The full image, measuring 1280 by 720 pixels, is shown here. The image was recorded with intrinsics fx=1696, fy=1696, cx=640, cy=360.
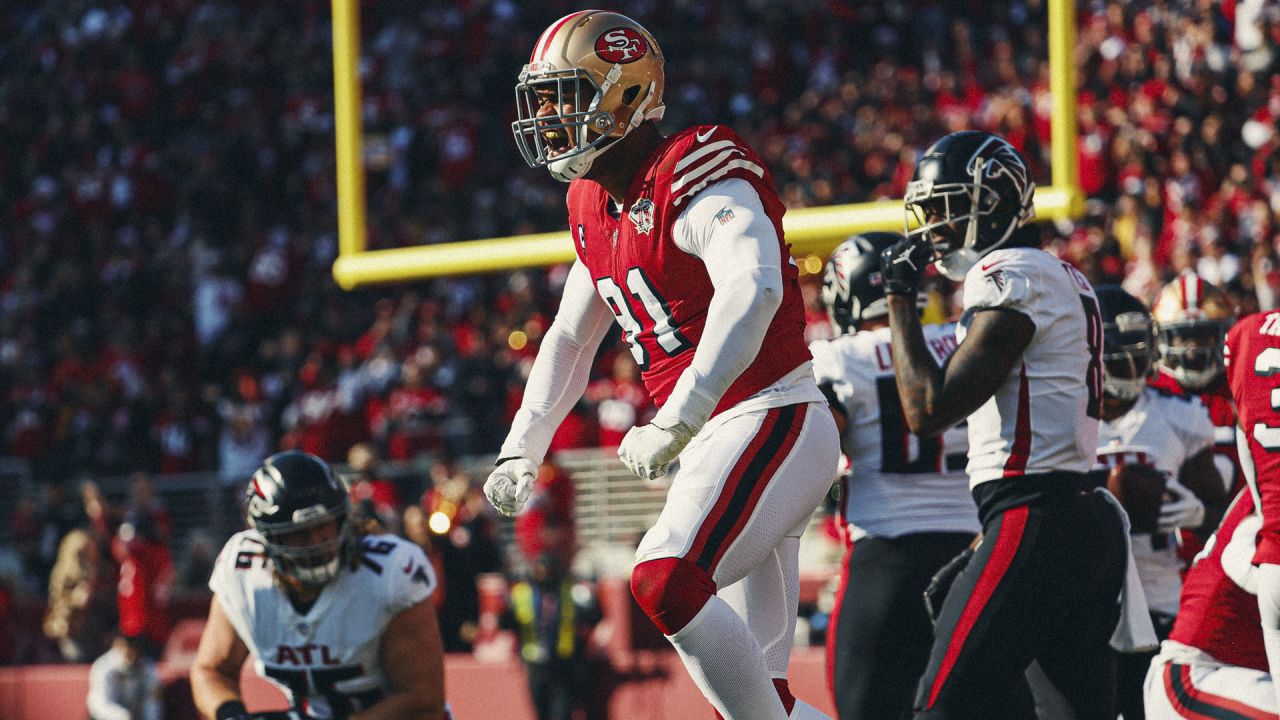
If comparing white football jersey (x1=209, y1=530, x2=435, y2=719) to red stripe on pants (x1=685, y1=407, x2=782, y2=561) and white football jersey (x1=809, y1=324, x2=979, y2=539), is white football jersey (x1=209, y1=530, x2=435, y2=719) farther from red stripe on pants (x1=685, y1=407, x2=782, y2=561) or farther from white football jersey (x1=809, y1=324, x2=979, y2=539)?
red stripe on pants (x1=685, y1=407, x2=782, y2=561)

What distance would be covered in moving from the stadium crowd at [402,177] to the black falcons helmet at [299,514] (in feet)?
19.7

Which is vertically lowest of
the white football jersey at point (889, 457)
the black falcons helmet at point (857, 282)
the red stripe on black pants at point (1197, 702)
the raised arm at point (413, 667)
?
the raised arm at point (413, 667)

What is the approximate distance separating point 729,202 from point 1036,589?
104 cm

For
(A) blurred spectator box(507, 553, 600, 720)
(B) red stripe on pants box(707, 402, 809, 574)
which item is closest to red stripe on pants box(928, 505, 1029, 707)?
(B) red stripe on pants box(707, 402, 809, 574)

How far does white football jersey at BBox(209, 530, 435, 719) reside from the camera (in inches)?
172

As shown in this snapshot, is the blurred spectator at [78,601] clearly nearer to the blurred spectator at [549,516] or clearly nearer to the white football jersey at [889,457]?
the blurred spectator at [549,516]

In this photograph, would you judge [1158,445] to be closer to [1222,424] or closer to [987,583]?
[1222,424]

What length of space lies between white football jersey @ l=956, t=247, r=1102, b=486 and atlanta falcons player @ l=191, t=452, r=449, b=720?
5.05 feet

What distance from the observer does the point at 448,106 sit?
1407 cm

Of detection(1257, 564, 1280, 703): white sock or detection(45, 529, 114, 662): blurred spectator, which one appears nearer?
detection(1257, 564, 1280, 703): white sock

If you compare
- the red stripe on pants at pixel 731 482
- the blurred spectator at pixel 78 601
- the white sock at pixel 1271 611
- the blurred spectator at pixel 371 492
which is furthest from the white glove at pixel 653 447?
the blurred spectator at pixel 78 601

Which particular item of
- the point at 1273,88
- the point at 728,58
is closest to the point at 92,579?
the point at 728,58

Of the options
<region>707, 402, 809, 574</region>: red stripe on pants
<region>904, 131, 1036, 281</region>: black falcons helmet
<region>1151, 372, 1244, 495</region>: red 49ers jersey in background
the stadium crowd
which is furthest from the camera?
the stadium crowd

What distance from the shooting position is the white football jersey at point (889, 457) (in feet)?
14.3
